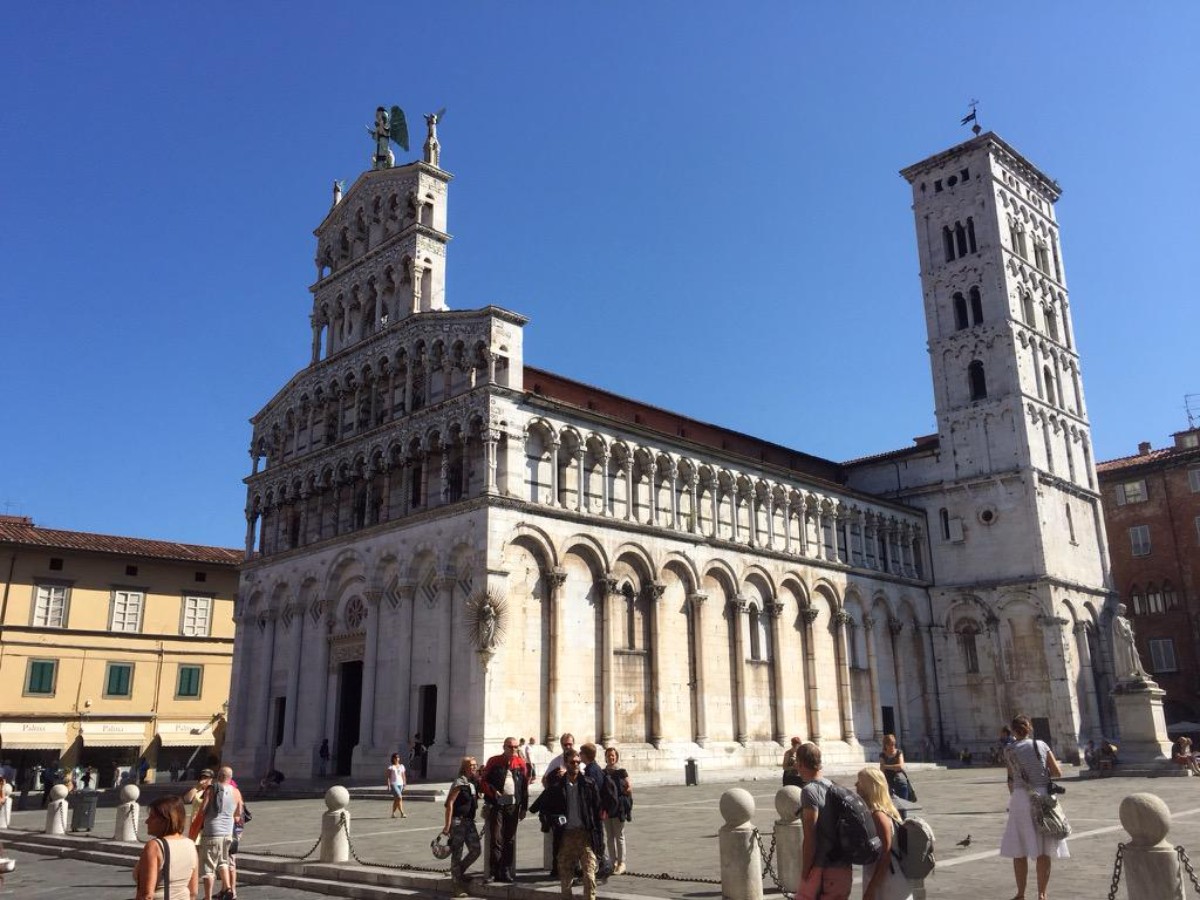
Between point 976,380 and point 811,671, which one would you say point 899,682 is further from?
point 976,380

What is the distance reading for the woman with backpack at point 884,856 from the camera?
21.0ft

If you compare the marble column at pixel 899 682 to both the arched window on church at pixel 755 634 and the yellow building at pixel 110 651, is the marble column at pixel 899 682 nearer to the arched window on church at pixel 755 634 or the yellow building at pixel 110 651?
the arched window on church at pixel 755 634

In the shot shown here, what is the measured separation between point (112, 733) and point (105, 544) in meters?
8.28

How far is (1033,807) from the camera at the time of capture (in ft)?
31.9

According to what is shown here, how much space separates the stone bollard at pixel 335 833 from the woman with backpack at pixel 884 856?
954 cm

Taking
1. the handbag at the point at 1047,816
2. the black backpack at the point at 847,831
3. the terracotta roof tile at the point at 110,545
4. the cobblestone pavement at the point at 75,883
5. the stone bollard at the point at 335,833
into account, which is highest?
the terracotta roof tile at the point at 110,545

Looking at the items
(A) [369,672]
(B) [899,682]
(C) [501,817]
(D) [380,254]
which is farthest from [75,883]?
(B) [899,682]

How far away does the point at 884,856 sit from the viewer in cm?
639

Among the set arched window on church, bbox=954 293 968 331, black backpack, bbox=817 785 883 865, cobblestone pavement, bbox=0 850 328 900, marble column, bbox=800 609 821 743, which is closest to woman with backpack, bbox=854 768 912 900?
black backpack, bbox=817 785 883 865

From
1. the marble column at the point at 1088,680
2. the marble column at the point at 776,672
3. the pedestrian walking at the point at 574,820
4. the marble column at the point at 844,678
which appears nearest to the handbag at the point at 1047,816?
the pedestrian walking at the point at 574,820

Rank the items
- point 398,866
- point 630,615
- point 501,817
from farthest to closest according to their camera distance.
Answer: point 630,615 < point 398,866 < point 501,817

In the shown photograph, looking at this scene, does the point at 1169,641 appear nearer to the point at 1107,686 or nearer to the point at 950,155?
the point at 1107,686

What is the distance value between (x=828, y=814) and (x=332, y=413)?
104 ft

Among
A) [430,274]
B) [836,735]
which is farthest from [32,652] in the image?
[836,735]
